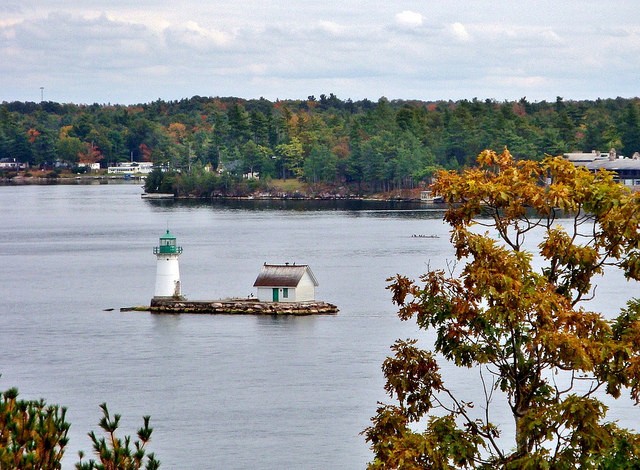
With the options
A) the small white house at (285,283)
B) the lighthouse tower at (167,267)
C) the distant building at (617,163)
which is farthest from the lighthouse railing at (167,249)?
the distant building at (617,163)

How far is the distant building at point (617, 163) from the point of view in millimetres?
142625

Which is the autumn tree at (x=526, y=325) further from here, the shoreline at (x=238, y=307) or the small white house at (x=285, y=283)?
the small white house at (x=285, y=283)

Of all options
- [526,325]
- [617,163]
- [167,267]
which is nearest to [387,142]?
[617,163]

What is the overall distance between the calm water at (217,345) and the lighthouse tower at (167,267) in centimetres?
182

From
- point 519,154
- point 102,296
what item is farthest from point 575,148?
point 102,296

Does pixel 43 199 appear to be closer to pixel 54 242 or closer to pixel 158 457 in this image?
pixel 54 242

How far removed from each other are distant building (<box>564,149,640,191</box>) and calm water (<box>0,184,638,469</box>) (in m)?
47.3

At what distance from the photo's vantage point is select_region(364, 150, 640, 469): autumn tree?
14180 millimetres

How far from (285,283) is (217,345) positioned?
8203 millimetres

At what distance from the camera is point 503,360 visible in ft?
48.9

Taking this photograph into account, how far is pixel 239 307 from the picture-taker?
185 feet

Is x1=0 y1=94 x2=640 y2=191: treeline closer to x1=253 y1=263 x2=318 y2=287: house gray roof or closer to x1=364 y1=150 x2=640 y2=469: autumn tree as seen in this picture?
x1=253 y1=263 x2=318 y2=287: house gray roof

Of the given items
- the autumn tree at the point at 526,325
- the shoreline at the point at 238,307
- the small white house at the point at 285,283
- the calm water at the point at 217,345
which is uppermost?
the autumn tree at the point at 526,325

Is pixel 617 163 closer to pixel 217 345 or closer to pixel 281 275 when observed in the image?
pixel 281 275
